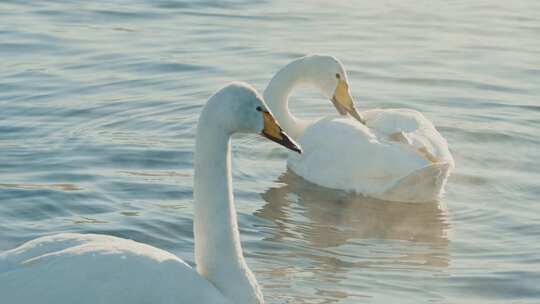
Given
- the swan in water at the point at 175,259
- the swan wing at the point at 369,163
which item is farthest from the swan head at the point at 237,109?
the swan wing at the point at 369,163

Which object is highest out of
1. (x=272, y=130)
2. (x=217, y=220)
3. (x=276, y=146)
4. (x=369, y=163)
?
(x=272, y=130)

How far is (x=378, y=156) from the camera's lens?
9688 millimetres

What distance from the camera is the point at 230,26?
15641mm

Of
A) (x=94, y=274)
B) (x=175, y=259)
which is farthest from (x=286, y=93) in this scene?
(x=94, y=274)

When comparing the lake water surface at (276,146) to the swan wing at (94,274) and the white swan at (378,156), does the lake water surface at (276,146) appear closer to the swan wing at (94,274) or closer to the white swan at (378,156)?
the white swan at (378,156)

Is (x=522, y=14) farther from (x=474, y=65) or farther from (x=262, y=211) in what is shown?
(x=262, y=211)

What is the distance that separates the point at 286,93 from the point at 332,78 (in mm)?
410

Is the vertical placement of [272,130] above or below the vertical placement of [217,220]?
above

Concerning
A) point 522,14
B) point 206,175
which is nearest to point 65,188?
point 206,175

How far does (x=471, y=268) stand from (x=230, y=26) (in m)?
7.91

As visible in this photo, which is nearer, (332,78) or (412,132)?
(412,132)

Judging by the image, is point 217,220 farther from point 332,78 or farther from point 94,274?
point 332,78

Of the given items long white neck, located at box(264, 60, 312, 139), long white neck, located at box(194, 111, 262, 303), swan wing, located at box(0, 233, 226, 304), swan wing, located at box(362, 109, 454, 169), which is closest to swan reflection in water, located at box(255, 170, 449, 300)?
swan wing, located at box(362, 109, 454, 169)

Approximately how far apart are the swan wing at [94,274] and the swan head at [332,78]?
4.98 metres
